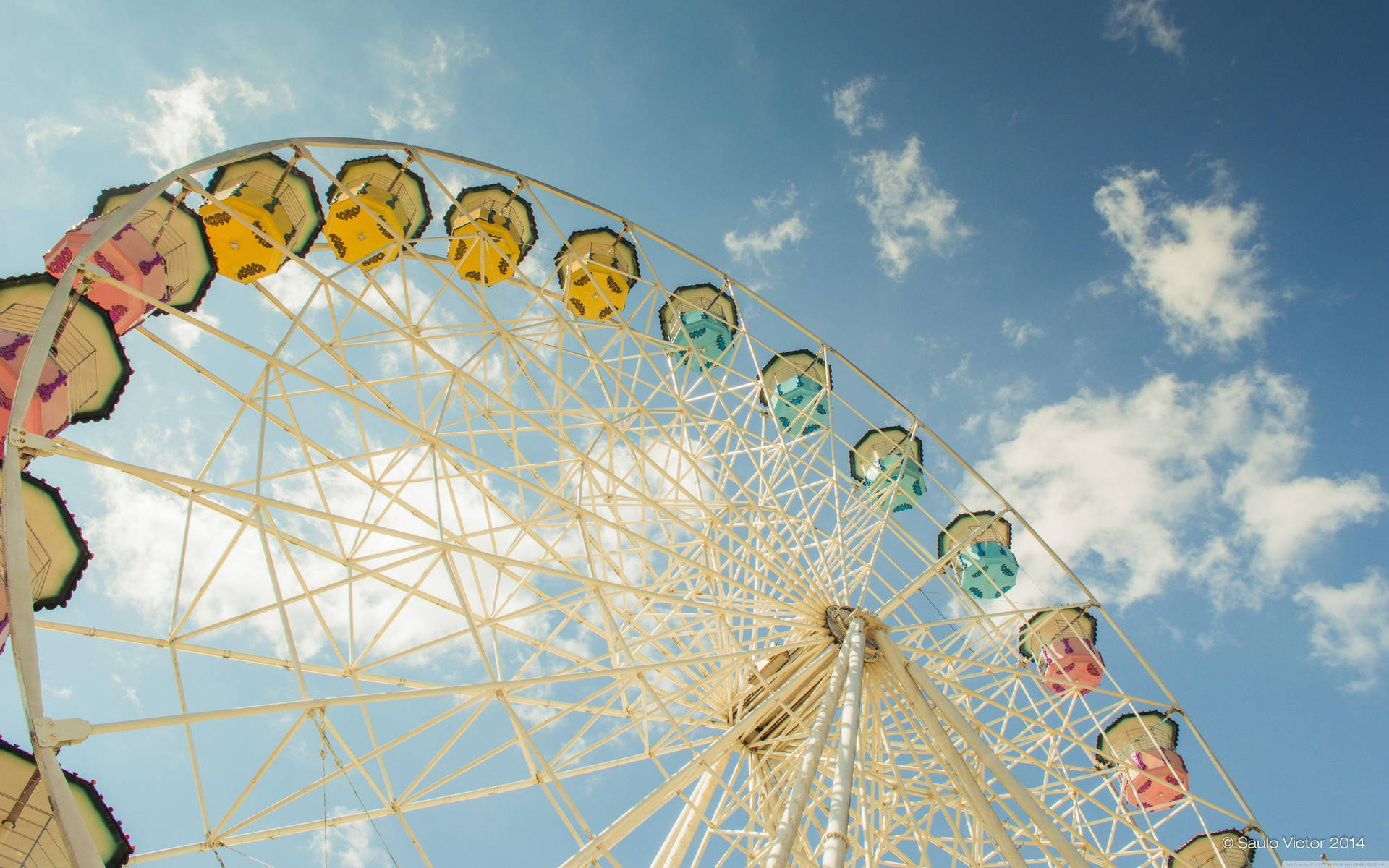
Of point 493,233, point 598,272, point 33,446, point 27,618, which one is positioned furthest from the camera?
point 598,272

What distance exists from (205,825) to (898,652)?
9914 mm

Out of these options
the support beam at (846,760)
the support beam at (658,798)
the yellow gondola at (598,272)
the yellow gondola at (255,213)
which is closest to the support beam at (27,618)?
the support beam at (658,798)

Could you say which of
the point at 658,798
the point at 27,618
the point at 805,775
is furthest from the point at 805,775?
the point at 27,618

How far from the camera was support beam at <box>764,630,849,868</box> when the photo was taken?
24.6ft

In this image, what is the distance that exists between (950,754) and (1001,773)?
69cm

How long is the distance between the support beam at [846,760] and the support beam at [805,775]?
0.59 feet

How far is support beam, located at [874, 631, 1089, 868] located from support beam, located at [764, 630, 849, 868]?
49.8 inches

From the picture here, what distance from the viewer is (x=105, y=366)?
8953 millimetres

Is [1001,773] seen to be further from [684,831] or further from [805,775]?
[684,831]

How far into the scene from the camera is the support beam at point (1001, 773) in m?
9.28

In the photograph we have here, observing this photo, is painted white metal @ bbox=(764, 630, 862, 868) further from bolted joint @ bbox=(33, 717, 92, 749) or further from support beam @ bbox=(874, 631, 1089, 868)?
bolted joint @ bbox=(33, 717, 92, 749)

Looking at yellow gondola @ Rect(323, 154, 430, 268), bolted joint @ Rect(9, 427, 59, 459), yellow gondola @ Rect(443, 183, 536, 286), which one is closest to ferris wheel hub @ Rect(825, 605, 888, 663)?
yellow gondola @ Rect(443, 183, 536, 286)

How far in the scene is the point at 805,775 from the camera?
8.75 m

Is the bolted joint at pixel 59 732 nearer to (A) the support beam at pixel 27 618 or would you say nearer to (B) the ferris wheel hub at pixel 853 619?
(A) the support beam at pixel 27 618
